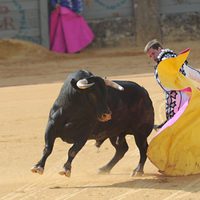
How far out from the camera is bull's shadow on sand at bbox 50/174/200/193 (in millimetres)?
7043

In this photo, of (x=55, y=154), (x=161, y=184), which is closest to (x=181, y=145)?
(x=161, y=184)

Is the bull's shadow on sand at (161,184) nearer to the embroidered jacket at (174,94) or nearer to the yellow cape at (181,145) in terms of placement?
the yellow cape at (181,145)

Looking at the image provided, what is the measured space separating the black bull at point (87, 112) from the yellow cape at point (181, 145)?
0.83ft

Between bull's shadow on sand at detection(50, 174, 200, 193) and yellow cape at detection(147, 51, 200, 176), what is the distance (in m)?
0.10

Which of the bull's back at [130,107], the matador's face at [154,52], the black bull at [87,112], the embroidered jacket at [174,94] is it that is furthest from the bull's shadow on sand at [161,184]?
the matador's face at [154,52]

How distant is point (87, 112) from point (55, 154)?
1.73m

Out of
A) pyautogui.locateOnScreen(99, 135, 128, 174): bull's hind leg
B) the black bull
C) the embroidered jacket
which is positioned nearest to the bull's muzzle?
the black bull

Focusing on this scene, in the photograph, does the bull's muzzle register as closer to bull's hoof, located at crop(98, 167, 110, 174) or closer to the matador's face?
bull's hoof, located at crop(98, 167, 110, 174)

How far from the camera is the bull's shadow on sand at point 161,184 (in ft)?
23.1

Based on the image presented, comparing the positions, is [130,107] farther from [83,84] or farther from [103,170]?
[83,84]

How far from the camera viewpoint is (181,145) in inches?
299

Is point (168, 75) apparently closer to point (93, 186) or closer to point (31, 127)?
point (93, 186)

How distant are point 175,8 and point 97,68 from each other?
4.18 meters

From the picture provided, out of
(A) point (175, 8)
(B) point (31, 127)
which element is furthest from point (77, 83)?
(A) point (175, 8)
